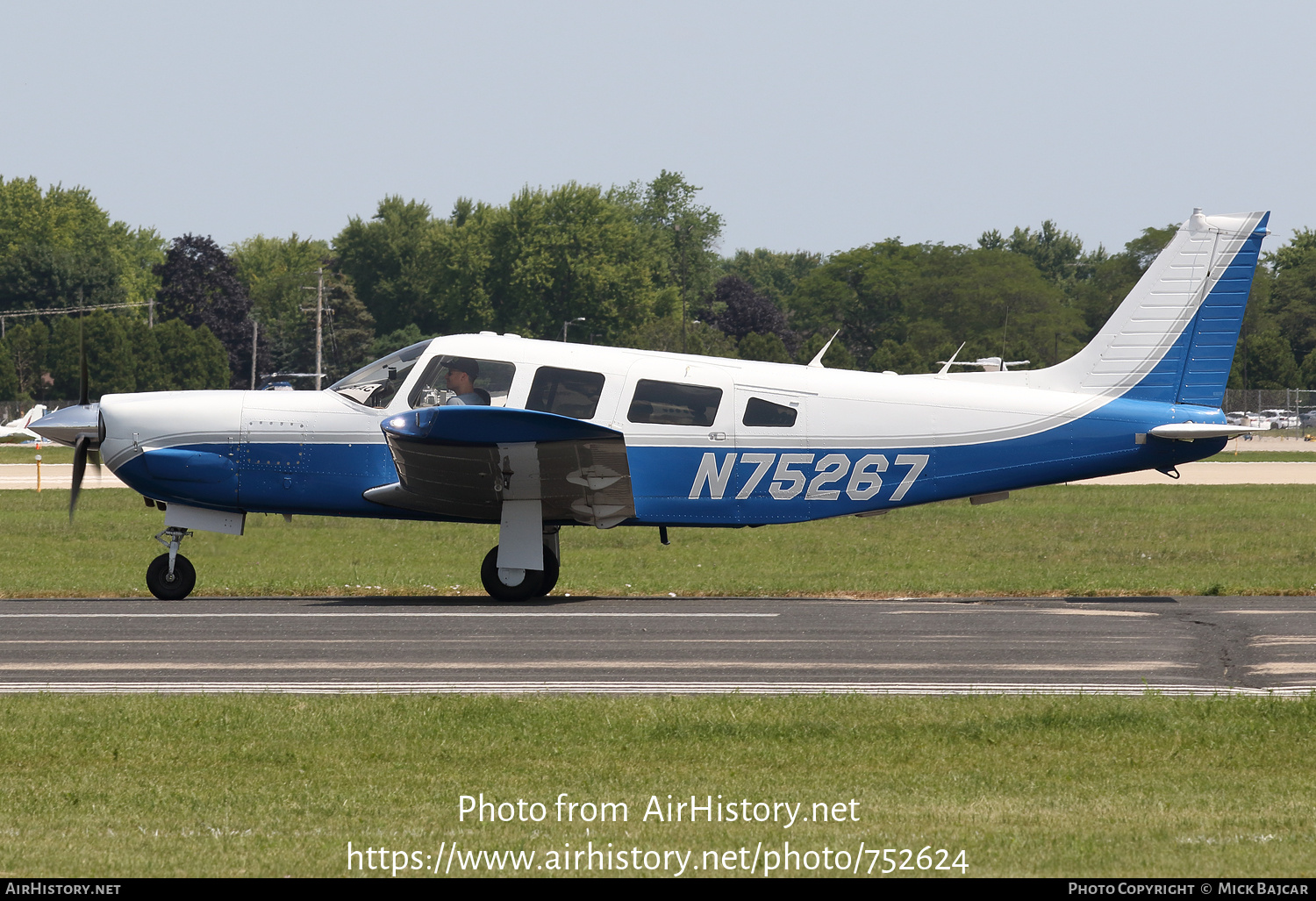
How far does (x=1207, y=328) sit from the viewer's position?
15.2 metres

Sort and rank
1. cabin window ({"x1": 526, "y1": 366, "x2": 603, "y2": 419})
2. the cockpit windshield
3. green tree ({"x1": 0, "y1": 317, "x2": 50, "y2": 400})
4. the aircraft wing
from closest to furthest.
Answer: the aircraft wing, cabin window ({"x1": 526, "y1": 366, "x2": 603, "y2": 419}), the cockpit windshield, green tree ({"x1": 0, "y1": 317, "x2": 50, "y2": 400})

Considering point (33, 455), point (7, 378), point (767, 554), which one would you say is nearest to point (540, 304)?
point (7, 378)

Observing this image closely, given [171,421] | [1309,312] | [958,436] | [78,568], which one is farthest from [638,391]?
→ [1309,312]

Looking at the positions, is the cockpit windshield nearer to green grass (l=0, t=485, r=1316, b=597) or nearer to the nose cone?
the nose cone

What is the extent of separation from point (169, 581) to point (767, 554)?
32.4 feet

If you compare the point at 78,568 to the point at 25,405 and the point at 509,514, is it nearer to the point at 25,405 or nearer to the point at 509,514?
the point at 509,514

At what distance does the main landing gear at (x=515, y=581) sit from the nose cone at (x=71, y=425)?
450cm

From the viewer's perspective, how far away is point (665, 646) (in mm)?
11789

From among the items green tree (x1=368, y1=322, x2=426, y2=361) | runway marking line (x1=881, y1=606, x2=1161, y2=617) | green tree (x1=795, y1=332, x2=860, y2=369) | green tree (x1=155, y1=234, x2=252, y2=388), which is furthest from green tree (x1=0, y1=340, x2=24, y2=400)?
runway marking line (x1=881, y1=606, x2=1161, y2=617)

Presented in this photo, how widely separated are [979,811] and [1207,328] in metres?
10.1

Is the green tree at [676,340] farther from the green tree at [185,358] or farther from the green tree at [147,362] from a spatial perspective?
the green tree at [147,362]

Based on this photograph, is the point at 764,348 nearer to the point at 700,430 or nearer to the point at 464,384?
the point at 700,430

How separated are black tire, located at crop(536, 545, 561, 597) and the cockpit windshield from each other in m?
2.42

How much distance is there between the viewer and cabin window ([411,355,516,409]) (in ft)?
48.0
